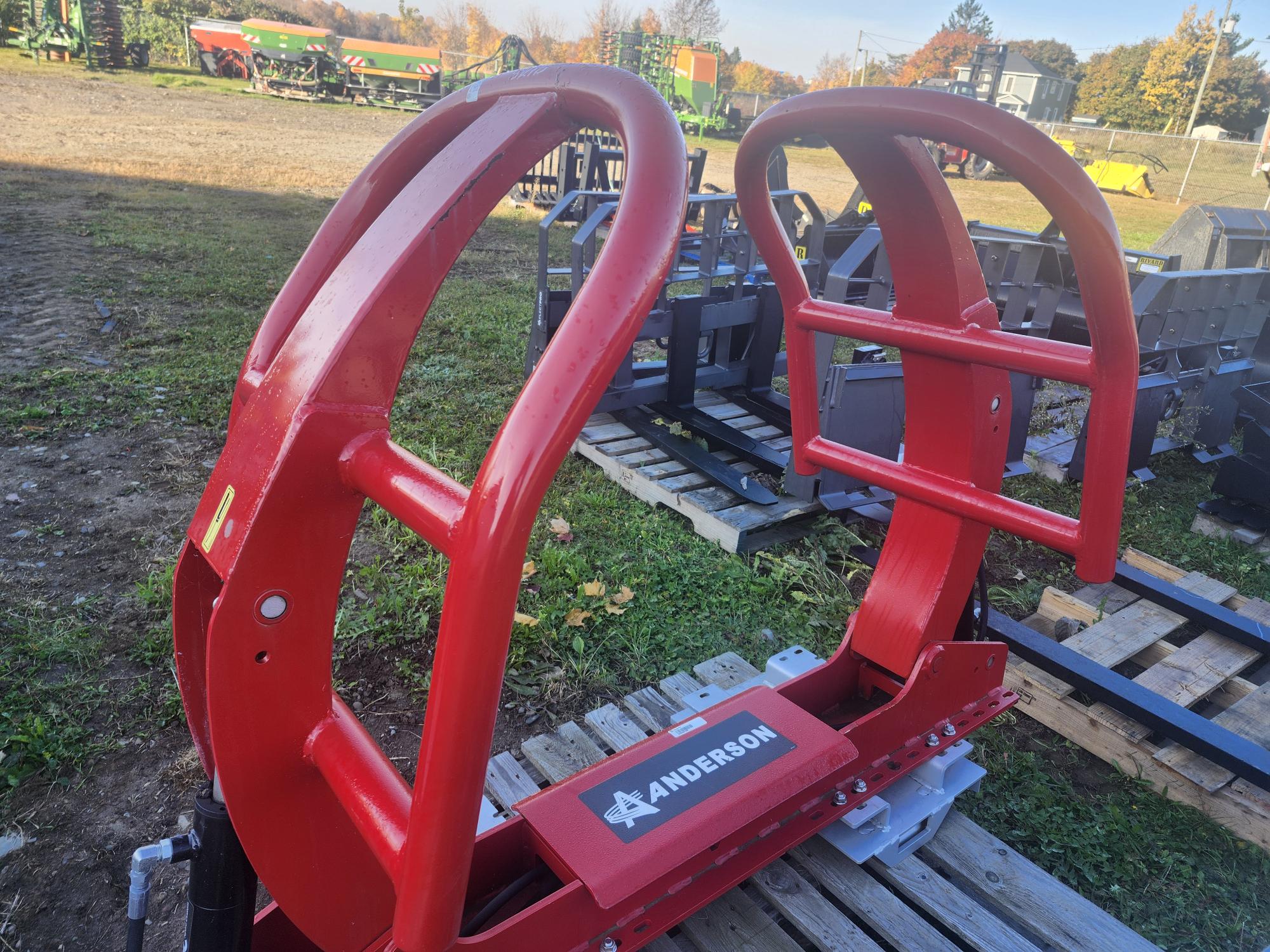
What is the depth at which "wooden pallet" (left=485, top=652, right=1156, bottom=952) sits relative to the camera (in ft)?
6.51

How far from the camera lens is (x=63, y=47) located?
956 inches

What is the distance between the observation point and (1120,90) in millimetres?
45281

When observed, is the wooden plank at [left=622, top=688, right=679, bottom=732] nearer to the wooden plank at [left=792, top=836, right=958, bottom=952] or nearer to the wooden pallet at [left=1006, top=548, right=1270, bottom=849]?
the wooden plank at [left=792, top=836, right=958, bottom=952]

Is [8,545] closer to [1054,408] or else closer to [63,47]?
[1054,408]

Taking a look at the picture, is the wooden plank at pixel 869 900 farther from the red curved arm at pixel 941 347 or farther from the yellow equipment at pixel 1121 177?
the yellow equipment at pixel 1121 177

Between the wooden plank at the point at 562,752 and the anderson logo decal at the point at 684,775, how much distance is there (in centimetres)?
57

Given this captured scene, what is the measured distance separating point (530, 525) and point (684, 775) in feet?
4.30

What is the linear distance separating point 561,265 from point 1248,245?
21.2ft

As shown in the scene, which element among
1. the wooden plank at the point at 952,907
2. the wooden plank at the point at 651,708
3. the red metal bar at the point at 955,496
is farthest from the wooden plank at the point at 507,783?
the red metal bar at the point at 955,496

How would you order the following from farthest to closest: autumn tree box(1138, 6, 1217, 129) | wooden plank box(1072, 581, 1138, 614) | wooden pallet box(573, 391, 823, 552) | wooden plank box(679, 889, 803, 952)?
1. autumn tree box(1138, 6, 1217, 129)
2. wooden pallet box(573, 391, 823, 552)
3. wooden plank box(1072, 581, 1138, 614)
4. wooden plank box(679, 889, 803, 952)

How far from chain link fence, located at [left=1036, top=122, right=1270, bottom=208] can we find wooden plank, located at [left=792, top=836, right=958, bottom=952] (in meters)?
28.5

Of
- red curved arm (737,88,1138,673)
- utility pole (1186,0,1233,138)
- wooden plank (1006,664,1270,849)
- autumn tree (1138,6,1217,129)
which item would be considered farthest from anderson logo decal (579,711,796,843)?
autumn tree (1138,6,1217,129)

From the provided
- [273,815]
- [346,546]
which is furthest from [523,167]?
[273,815]

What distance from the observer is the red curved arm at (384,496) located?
0.82m
